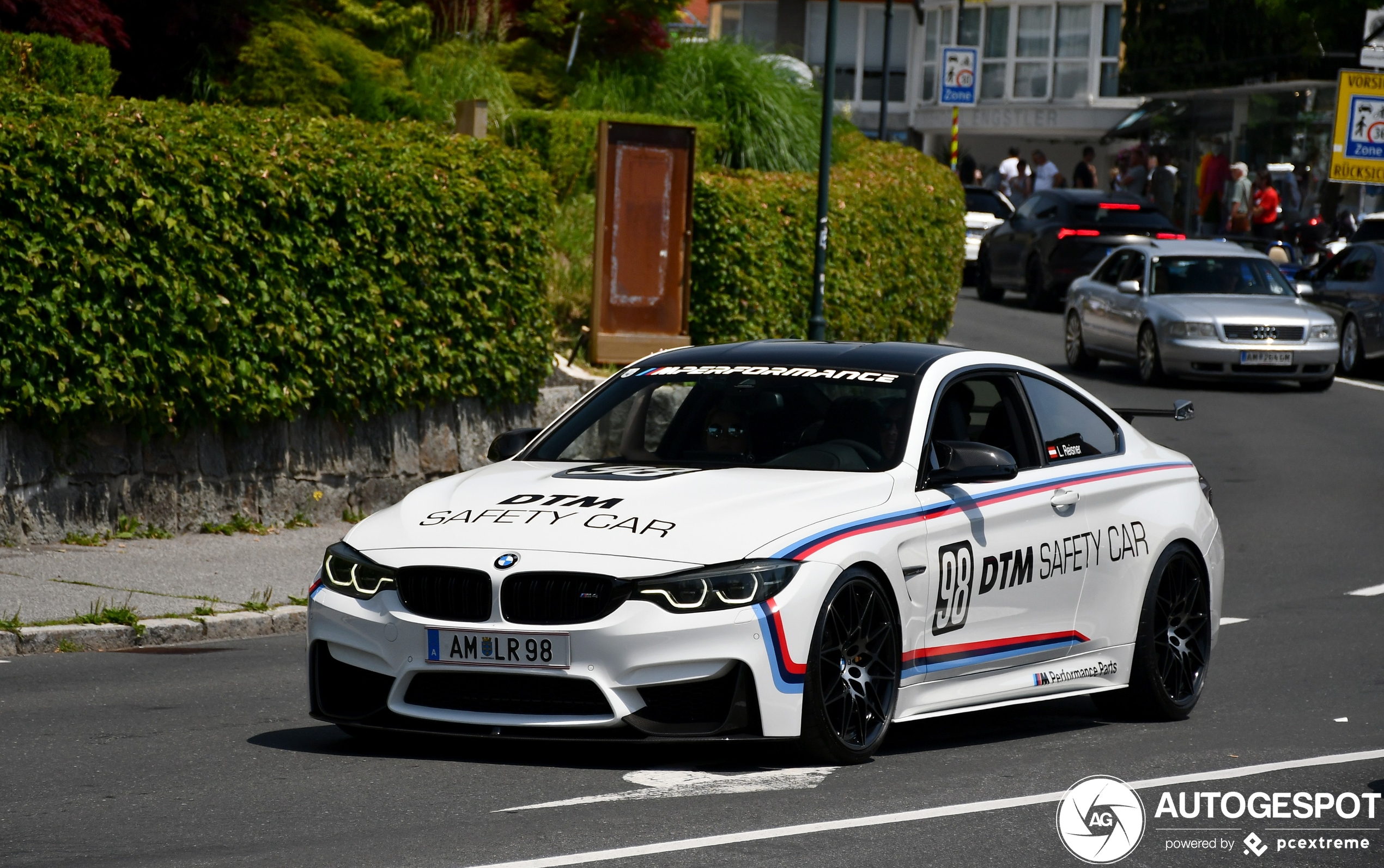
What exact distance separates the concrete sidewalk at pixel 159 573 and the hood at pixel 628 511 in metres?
3.98

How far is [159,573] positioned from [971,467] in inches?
240

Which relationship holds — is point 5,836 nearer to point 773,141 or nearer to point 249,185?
point 249,185

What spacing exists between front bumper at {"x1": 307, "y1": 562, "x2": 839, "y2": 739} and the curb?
298cm

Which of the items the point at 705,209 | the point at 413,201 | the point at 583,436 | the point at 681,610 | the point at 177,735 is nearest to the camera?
the point at 681,610

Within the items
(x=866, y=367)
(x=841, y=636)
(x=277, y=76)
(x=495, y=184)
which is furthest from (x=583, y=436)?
(x=277, y=76)

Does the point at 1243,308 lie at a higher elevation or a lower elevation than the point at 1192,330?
higher

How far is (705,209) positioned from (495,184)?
3310mm

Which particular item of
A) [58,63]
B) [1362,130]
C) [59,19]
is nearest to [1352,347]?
[1362,130]

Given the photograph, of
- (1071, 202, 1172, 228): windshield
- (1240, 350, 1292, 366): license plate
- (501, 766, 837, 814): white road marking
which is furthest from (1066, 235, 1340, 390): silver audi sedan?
(501, 766, 837, 814): white road marking

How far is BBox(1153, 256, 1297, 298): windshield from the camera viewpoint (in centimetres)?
2517

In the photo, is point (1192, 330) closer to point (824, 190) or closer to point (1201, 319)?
point (1201, 319)

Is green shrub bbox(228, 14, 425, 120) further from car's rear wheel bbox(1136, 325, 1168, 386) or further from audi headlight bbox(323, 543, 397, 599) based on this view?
audi headlight bbox(323, 543, 397, 599)

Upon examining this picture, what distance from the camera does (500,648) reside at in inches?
266

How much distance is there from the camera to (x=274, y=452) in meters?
14.0
